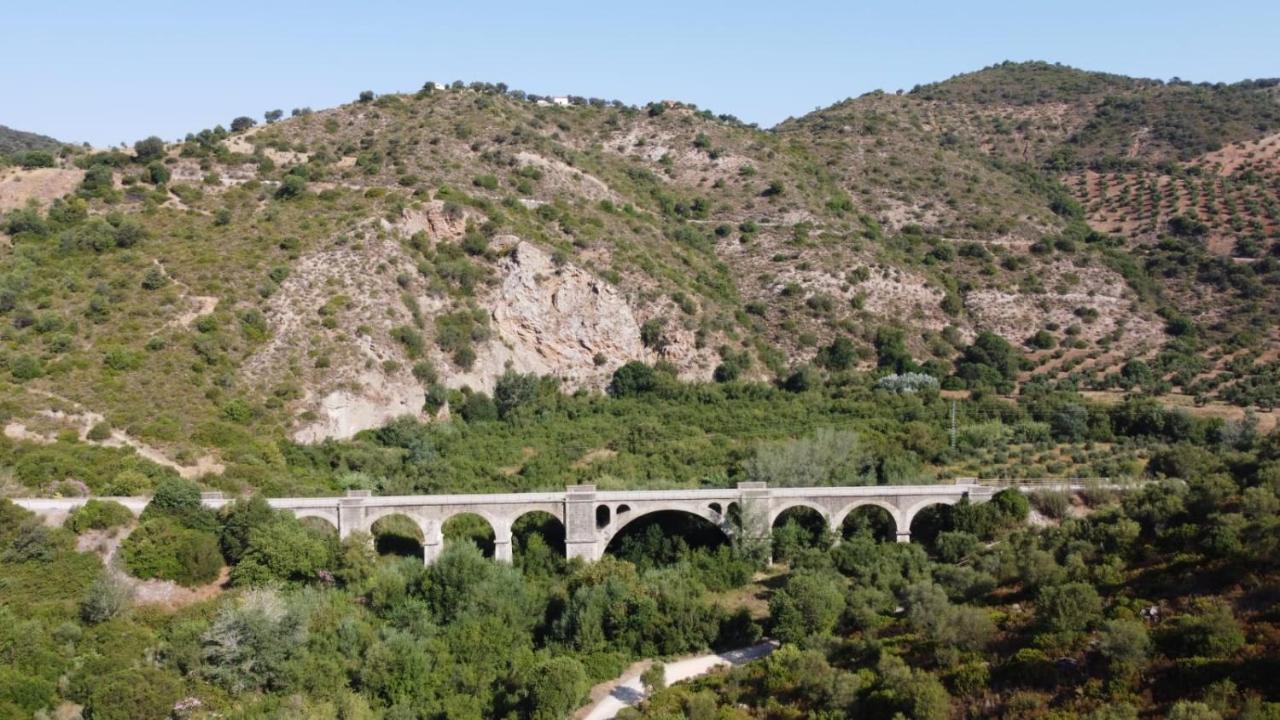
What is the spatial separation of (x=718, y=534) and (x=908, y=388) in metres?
22.3

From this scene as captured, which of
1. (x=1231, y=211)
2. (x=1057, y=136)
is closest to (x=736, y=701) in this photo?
(x=1231, y=211)

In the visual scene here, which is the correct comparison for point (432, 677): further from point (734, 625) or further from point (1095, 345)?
point (1095, 345)

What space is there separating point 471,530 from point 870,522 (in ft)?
48.8

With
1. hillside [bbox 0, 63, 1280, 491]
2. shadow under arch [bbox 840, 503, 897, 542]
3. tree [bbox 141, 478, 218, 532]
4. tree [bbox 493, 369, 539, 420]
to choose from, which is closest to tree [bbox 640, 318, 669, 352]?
hillside [bbox 0, 63, 1280, 491]

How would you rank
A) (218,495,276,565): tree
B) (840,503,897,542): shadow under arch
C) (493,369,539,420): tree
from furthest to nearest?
(493,369,539,420): tree
(840,503,897,542): shadow under arch
(218,495,276,565): tree

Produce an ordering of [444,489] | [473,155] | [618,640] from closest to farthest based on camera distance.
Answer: [618,640] < [444,489] < [473,155]

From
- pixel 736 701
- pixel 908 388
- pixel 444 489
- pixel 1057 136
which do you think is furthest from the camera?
pixel 1057 136

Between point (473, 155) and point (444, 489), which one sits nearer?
point (444, 489)

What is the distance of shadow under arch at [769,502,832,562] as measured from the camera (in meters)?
42.2

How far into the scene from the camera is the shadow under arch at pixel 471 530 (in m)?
42.5

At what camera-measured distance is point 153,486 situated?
1656 inches

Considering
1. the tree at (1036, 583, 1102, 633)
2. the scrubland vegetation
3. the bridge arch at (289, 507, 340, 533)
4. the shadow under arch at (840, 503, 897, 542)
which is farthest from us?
the shadow under arch at (840, 503, 897, 542)

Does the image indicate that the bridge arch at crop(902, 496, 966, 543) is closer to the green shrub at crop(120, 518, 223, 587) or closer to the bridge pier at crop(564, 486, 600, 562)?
the bridge pier at crop(564, 486, 600, 562)

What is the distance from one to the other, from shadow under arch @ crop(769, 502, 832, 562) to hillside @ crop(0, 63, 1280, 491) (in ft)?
65.4
